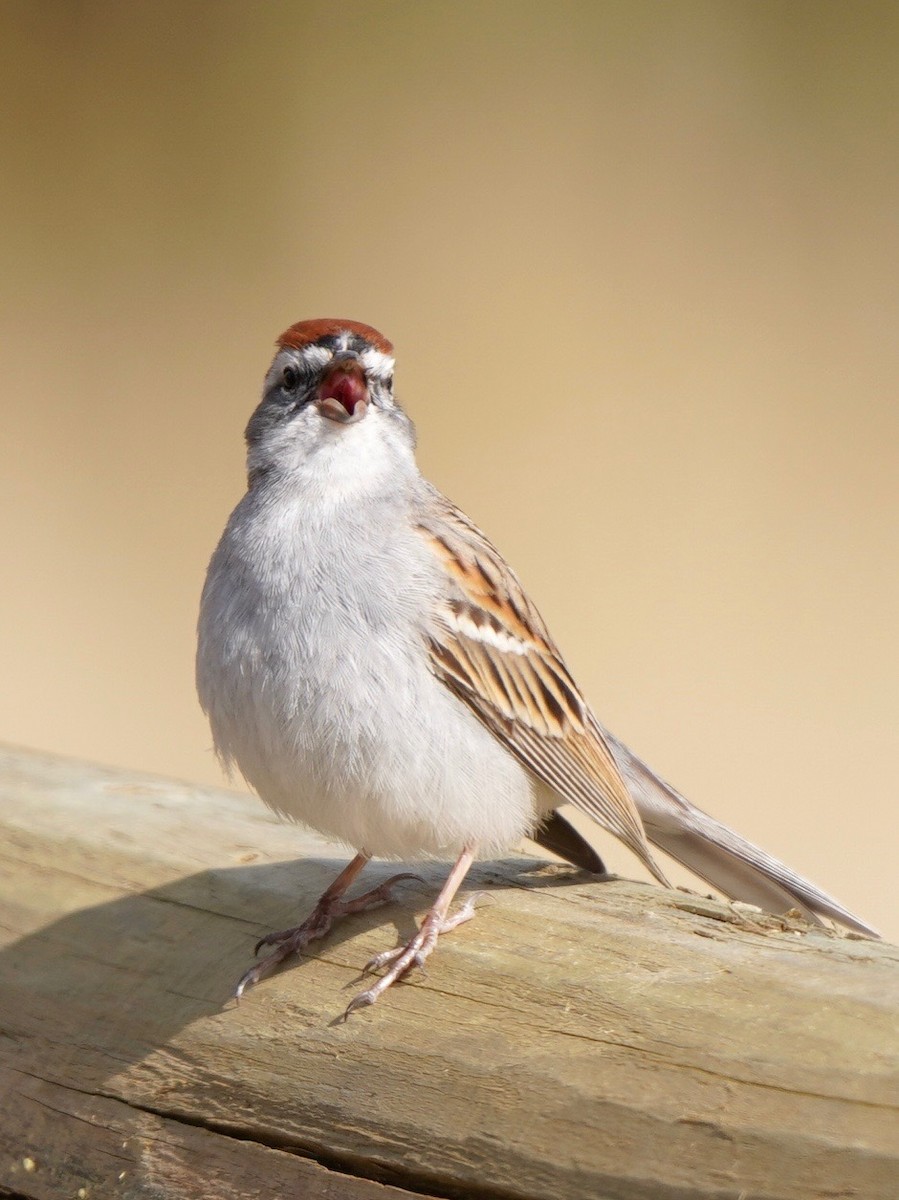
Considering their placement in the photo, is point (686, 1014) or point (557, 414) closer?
point (686, 1014)

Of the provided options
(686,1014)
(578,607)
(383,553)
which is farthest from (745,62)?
(686,1014)

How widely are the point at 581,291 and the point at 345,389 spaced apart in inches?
78.5


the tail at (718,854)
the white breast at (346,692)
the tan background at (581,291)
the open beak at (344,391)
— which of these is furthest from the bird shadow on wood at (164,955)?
the tan background at (581,291)

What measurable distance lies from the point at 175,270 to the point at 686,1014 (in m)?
3.08

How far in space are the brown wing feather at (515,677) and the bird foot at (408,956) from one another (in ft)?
1.19

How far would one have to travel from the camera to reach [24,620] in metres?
4.31

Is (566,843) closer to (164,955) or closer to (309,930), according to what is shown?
(309,930)

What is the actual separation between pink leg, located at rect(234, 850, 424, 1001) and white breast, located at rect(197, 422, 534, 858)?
0.07 m

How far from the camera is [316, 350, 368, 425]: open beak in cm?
214

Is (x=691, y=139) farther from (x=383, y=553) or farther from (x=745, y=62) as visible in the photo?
(x=383, y=553)

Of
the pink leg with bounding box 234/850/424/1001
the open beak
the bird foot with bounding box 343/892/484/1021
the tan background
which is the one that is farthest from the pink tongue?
the tan background

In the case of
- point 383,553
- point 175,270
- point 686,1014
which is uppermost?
point 175,270

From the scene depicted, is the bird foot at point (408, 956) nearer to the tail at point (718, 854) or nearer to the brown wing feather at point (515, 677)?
the brown wing feather at point (515, 677)

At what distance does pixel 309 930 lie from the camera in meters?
1.89
